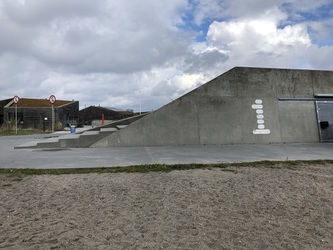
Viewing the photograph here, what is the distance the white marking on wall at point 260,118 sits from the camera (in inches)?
474

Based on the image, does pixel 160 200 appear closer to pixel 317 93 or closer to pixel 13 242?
pixel 13 242

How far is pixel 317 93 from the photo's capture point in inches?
510

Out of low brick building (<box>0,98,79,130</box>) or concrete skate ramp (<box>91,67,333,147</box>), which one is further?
low brick building (<box>0,98,79,130</box>)

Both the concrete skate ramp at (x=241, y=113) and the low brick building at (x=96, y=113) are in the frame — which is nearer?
the concrete skate ramp at (x=241, y=113)

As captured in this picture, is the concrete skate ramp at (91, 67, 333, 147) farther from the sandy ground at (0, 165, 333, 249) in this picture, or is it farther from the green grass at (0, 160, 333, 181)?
the sandy ground at (0, 165, 333, 249)

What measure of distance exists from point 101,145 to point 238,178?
22.9ft

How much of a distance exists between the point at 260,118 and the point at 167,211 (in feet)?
32.2

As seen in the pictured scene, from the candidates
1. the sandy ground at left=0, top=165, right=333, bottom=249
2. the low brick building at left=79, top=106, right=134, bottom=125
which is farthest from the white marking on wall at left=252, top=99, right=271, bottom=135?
the low brick building at left=79, top=106, right=134, bottom=125

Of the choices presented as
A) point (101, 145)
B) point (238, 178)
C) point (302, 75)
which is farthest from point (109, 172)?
point (302, 75)

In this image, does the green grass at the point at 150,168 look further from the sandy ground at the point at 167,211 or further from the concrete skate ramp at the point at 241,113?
the concrete skate ramp at the point at 241,113

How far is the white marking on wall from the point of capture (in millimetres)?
12047

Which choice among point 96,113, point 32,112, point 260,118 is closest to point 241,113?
point 260,118

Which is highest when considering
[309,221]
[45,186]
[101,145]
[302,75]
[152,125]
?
[302,75]

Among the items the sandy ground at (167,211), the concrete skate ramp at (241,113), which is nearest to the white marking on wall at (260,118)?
the concrete skate ramp at (241,113)
